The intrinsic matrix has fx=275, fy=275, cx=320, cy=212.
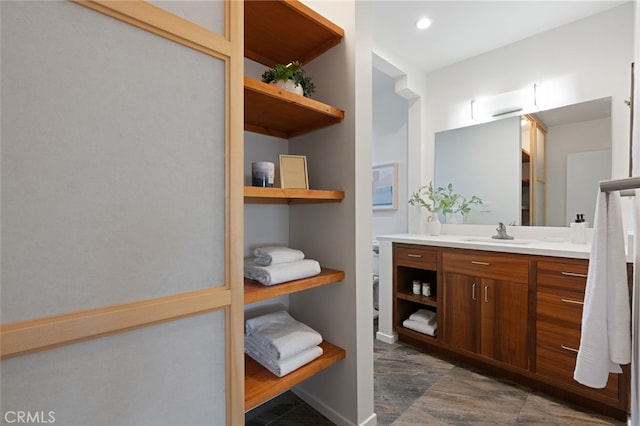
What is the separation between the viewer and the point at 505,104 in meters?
2.49

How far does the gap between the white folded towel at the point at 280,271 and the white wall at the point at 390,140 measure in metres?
2.10

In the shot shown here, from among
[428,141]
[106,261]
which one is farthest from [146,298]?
[428,141]

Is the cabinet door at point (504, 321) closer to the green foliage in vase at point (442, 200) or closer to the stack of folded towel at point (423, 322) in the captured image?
the stack of folded towel at point (423, 322)

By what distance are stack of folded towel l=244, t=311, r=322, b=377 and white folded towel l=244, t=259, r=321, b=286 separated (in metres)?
0.29

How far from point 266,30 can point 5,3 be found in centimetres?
105

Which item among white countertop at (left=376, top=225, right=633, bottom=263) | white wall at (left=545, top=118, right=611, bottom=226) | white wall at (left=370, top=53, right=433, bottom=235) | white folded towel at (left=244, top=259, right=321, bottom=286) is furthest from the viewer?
white wall at (left=370, top=53, right=433, bottom=235)

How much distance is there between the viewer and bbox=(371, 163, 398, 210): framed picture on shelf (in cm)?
329

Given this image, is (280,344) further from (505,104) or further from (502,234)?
(505,104)

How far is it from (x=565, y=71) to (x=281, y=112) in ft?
7.90

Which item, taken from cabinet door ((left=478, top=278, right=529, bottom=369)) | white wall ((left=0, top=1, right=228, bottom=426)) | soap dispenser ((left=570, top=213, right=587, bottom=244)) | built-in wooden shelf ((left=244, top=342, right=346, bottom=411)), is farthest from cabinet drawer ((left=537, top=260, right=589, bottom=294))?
white wall ((left=0, top=1, right=228, bottom=426))

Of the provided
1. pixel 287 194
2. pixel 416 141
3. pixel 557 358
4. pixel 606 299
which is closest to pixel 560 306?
pixel 557 358

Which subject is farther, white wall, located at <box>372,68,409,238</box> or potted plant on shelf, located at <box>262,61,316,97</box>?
white wall, located at <box>372,68,409,238</box>

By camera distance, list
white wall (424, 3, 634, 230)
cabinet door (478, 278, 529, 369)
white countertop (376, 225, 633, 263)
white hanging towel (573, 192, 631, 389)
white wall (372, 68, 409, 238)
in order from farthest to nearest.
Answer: white wall (372, 68, 409, 238)
white wall (424, 3, 634, 230)
cabinet door (478, 278, 529, 369)
white countertop (376, 225, 633, 263)
white hanging towel (573, 192, 631, 389)

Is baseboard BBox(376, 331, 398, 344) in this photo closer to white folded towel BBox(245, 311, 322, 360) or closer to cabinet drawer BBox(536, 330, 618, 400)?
cabinet drawer BBox(536, 330, 618, 400)
